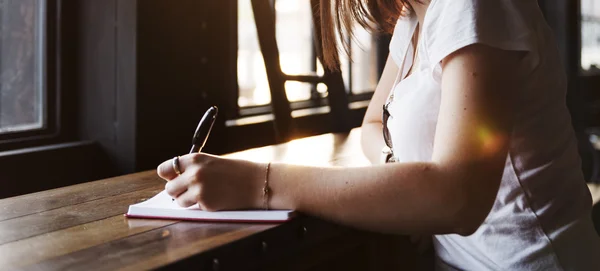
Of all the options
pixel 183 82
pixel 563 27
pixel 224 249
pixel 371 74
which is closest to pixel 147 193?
pixel 224 249

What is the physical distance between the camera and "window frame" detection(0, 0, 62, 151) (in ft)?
6.36

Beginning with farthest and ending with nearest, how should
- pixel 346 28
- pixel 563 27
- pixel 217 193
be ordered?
pixel 563 27 < pixel 346 28 < pixel 217 193

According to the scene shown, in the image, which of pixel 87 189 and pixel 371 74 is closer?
pixel 87 189

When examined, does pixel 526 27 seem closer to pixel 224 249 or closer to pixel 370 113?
pixel 224 249

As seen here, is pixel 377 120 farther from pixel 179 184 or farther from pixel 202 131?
pixel 179 184

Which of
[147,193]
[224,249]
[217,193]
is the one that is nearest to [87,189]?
[147,193]

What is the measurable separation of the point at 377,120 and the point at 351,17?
14.5 inches

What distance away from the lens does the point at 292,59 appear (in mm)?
3203

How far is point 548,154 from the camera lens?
114cm

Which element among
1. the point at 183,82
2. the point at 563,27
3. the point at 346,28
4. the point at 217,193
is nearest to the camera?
the point at 217,193

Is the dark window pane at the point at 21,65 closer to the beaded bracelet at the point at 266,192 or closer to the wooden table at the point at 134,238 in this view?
the wooden table at the point at 134,238

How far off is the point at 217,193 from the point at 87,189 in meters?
0.39

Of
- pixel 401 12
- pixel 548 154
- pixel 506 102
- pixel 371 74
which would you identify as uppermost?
pixel 401 12

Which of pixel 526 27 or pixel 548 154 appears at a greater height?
pixel 526 27
